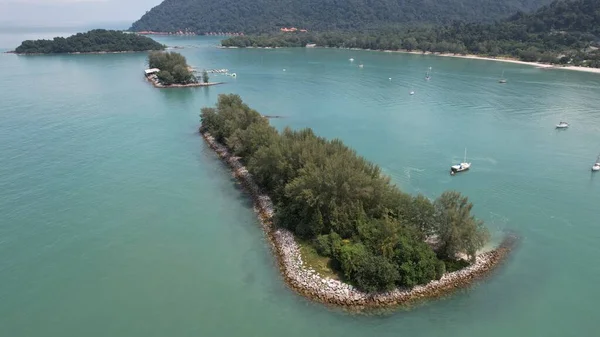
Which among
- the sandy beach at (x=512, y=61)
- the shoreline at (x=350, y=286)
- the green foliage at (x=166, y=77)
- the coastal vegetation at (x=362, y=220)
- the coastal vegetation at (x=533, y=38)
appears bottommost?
the shoreline at (x=350, y=286)

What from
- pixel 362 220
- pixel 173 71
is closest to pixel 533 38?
pixel 173 71

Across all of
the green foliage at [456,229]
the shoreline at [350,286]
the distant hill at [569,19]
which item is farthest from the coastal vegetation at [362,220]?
the distant hill at [569,19]

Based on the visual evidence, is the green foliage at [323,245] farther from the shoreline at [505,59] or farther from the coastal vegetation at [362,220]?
the shoreline at [505,59]

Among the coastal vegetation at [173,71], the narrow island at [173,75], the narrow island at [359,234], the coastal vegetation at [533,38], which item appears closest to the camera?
the narrow island at [359,234]

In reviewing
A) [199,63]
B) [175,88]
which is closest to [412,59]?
[199,63]

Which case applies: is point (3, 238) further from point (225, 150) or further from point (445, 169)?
point (445, 169)

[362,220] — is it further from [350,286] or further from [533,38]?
[533,38]
